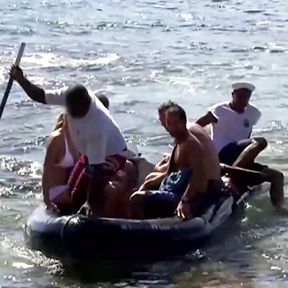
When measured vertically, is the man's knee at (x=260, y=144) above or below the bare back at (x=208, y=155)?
below

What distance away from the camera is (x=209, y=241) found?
1128cm

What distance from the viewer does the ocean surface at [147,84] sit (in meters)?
10.8

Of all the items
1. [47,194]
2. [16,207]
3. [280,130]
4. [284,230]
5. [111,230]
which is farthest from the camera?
[280,130]

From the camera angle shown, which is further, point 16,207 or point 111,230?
point 16,207

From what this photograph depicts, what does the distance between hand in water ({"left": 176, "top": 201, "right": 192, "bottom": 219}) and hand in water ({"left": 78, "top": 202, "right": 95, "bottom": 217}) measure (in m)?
0.86

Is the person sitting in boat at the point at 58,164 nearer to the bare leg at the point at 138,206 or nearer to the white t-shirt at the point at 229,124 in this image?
the bare leg at the point at 138,206

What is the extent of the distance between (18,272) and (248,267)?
Result: 6.99 feet

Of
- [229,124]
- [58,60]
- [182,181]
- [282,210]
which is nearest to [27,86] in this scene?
[182,181]

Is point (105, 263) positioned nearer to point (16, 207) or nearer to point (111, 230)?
point (111, 230)

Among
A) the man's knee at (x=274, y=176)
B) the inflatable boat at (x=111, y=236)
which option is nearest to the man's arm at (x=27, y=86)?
the inflatable boat at (x=111, y=236)

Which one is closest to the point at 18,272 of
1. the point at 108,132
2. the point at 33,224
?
the point at 33,224

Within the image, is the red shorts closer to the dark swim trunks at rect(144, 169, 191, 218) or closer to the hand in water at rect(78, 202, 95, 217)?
the hand in water at rect(78, 202, 95, 217)

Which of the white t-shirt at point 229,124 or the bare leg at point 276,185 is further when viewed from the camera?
the white t-shirt at point 229,124

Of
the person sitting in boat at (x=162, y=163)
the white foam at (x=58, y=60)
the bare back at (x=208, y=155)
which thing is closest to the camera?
the bare back at (x=208, y=155)
